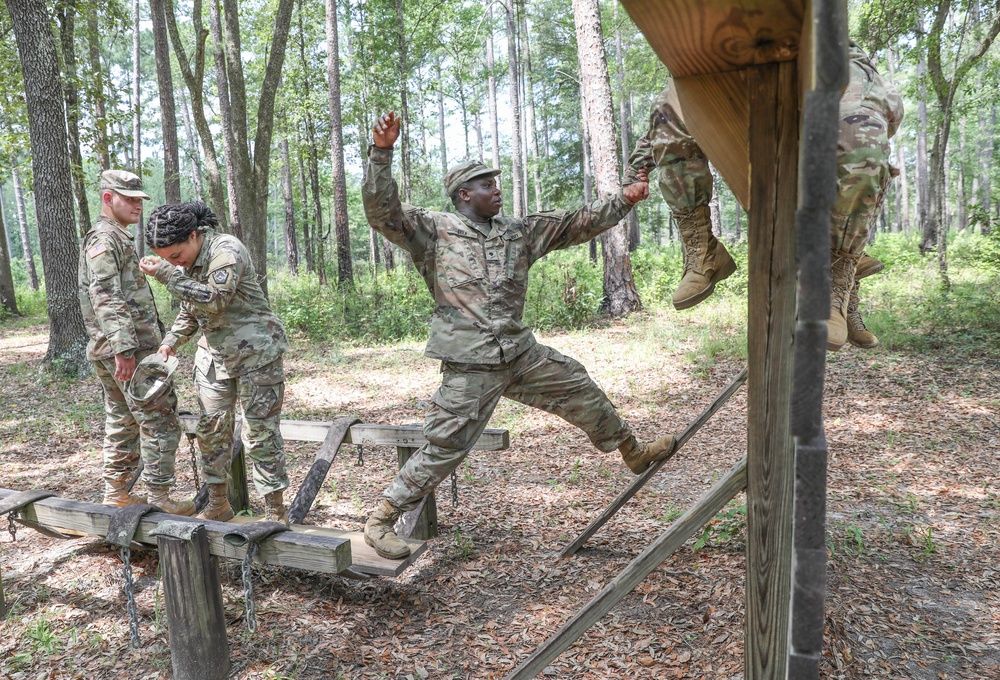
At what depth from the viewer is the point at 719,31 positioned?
124 cm

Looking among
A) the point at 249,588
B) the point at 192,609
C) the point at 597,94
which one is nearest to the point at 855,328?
the point at 249,588

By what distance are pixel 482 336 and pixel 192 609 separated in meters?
1.97

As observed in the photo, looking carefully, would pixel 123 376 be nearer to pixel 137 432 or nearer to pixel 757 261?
pixel 137 432

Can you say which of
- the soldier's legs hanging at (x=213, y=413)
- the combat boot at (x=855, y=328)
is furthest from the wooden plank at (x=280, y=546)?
the combat boot at (x=855, y=328)

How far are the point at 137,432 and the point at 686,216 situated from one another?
425 cm

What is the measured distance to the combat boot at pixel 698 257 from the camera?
225 centimetres

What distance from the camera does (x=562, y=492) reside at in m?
5.33

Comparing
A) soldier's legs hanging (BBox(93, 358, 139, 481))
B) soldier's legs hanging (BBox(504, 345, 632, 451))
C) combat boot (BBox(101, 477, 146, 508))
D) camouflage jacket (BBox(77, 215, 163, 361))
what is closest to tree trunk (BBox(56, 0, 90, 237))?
camouflage jacket (BBox(77, 215, 163, 361))

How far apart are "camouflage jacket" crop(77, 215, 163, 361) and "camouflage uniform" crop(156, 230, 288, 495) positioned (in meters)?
0.31

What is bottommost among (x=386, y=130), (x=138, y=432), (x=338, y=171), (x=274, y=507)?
(x=274, y=507)

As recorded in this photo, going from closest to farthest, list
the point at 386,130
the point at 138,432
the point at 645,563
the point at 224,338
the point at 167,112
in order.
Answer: the point at 645,563 → the point at 386,130 → the point at 224,338 → the point at 138,432 → the point at 167,112

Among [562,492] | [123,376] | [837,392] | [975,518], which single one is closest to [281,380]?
[123,376]

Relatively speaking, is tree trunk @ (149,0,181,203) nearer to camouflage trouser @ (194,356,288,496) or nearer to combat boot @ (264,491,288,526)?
camouflage trouser @ (194,356,288,496)

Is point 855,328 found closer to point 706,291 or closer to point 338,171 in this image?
point 706,291
